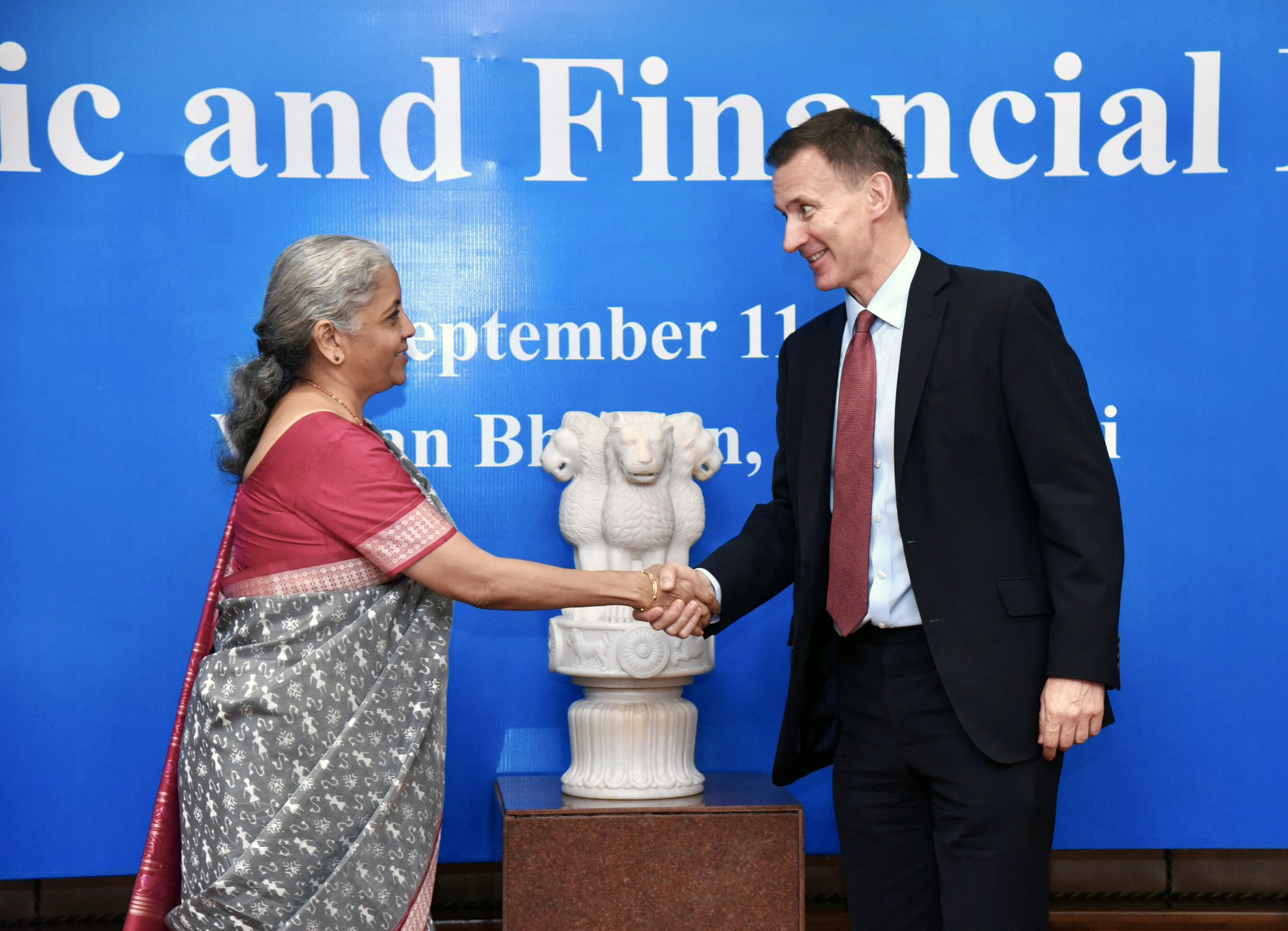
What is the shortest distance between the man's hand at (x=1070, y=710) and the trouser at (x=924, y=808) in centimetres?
5

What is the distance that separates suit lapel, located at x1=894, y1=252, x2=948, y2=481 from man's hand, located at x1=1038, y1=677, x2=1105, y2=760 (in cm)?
37

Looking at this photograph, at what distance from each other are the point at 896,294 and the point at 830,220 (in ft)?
0.53

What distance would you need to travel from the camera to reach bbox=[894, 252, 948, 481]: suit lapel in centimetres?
199

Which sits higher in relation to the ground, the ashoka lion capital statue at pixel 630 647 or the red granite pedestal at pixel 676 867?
the ashoka lion capital statue at pixel 630 647

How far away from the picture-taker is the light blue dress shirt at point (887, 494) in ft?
6.64

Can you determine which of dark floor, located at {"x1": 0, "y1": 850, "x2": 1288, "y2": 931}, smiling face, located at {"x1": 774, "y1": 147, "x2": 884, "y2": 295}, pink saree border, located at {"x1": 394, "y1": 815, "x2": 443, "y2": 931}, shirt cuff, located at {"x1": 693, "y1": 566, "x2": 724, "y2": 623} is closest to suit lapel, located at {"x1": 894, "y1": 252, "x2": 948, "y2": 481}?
smiling face, located at {"x1": 774, "y1": 147, "x2": 884, "y2": 295}

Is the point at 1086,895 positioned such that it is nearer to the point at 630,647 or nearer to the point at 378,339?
the point at 630,647

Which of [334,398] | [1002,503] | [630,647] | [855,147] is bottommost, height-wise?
[630,647]

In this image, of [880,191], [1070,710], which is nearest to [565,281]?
[880,191]

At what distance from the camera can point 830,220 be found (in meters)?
2.16

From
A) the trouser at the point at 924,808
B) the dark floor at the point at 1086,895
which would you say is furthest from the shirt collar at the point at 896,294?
the dark floor at the point at 1086,895

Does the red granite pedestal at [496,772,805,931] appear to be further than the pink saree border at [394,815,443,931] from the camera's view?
Yes

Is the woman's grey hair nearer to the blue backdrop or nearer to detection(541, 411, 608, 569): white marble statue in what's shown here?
detection(541, 411, 608, 569): white marble statue

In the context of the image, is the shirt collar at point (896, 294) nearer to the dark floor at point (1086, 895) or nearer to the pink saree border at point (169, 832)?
the pink saree border at point (169, 832)
